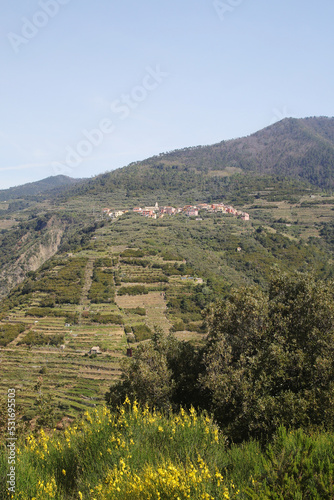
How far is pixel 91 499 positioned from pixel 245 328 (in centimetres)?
958

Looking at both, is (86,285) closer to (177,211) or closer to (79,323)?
(79,323)

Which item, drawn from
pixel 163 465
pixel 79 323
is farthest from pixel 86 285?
pixel 163 465

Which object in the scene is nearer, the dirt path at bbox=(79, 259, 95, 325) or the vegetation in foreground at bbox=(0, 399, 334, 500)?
the vegetation in foreground at bbox=(0, 399, 334, 500)

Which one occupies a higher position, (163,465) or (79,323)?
(163,465)

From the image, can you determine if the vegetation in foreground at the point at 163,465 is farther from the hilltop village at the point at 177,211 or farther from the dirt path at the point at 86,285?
the hilltop village at the point at 177,211

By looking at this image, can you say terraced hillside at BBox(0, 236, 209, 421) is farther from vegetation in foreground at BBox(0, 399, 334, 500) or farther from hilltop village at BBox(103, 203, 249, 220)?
hilltop village at BBox(103, 203, 249, 220)

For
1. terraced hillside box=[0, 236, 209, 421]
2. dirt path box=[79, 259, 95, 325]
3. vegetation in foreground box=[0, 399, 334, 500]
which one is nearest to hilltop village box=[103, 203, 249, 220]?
terraced hillside box=[0, 236, 209, 421]

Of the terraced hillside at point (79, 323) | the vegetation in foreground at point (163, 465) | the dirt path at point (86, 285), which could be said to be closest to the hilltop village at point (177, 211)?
the terraced hillside at point (79, 323)

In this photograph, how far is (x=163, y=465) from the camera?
5.38m

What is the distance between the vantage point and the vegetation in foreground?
16.3 ft

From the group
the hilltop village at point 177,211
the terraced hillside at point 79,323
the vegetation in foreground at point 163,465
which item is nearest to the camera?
the vegetation in foreground at point 163,465

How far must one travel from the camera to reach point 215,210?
114188 millimetres

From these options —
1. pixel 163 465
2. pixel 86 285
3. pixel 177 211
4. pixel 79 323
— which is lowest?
pixel 79 323

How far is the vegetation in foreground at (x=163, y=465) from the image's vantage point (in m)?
4.96
